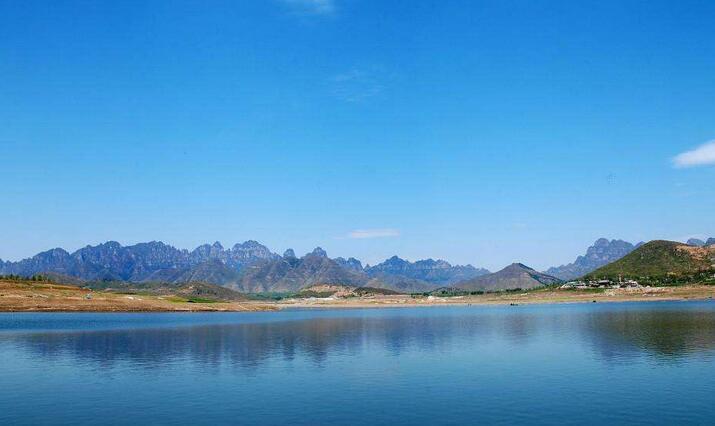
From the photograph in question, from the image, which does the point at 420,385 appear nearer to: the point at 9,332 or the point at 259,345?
the point at 259,345

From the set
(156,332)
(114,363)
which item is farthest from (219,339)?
(114,363)

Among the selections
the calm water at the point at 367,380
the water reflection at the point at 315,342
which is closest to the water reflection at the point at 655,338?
the water reflection at the point at 315,342

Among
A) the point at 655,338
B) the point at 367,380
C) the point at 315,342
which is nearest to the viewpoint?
the point at 367,380

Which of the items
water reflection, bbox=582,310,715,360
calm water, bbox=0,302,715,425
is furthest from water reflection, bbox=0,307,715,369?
calm water, bbox=0,302,715,425

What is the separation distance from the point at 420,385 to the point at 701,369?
3574cm

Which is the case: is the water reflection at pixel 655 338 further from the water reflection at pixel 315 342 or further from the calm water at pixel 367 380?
the calm water at pixel 367 380

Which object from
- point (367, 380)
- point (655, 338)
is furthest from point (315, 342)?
point (655, 338)

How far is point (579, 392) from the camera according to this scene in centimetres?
5672

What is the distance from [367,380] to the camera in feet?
215

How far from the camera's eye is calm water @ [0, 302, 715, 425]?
48.9 meters

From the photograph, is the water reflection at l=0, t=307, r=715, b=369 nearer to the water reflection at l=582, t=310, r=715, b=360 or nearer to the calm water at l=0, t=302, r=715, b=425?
the water reflection at l=582, t=310, r=715, b=360

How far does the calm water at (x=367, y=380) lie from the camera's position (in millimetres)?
48938

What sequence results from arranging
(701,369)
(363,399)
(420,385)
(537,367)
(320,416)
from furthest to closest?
(537,367), (701,369), (420,385), (363,399), (320,416)

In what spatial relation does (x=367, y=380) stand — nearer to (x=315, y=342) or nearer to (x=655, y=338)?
(x=315, y=342)
